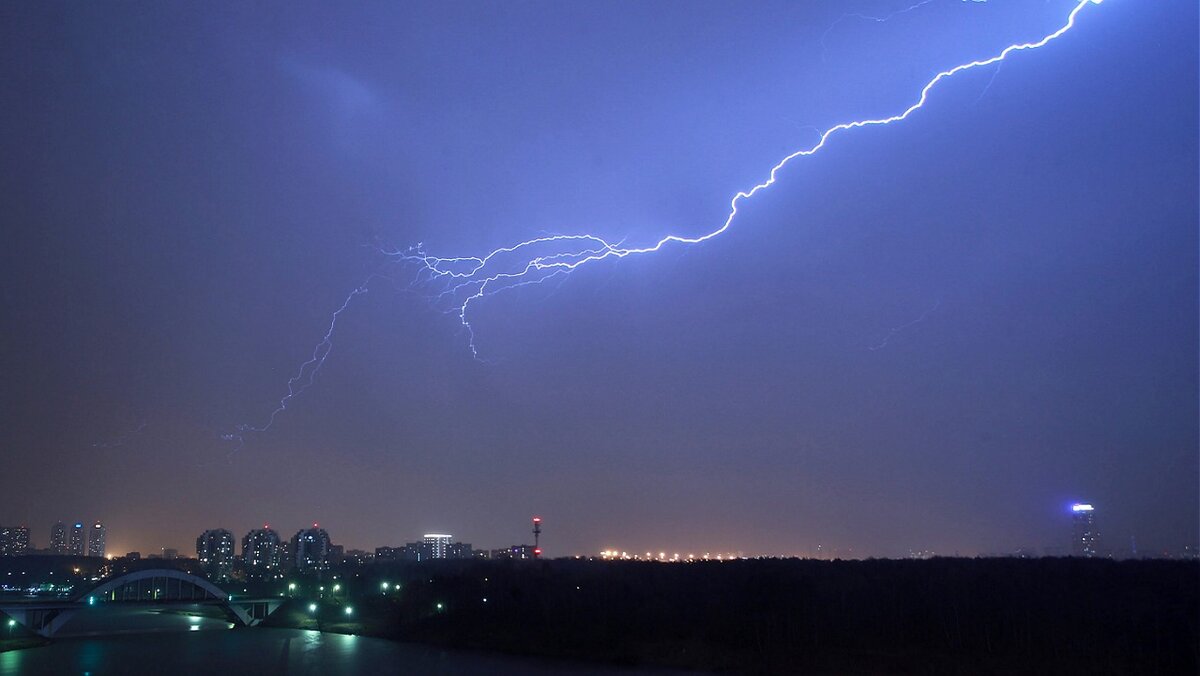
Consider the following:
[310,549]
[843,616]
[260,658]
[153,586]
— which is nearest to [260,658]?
[260,658]

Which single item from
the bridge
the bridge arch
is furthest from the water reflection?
the bridge arch

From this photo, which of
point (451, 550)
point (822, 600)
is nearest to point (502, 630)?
point (822, 600)

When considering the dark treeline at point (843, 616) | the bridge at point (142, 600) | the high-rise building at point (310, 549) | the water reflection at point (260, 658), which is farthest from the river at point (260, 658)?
the high-rise building at point (310, 549)

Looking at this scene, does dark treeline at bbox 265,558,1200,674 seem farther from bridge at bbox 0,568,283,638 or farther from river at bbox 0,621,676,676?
bridge at bbox 0,568,283,638

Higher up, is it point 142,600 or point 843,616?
point 142,600

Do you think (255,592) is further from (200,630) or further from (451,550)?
(451,550)

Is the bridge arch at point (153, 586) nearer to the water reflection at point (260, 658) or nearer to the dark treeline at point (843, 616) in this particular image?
the water reflection at point (260, 658)

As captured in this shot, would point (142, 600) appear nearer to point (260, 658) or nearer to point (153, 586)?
point (153, 586)
